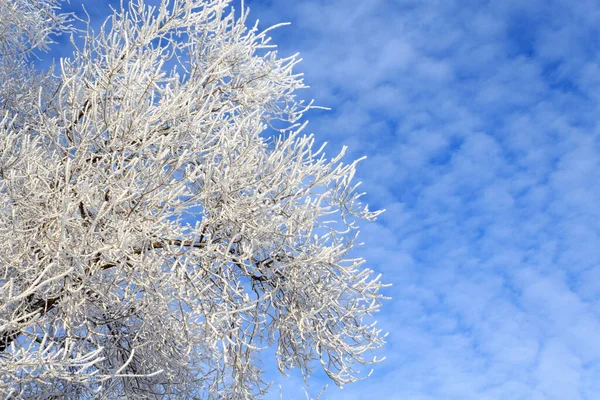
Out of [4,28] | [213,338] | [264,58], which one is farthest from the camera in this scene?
[4,28]

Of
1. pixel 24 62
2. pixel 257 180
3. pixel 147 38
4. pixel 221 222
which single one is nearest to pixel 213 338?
pixel 221 222

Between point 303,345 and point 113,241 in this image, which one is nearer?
point 113,241

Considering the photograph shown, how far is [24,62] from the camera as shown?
10516mm

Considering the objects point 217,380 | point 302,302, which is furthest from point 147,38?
point 217,380

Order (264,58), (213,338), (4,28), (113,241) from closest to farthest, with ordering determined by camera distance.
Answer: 1. (113,241)
2. (213,338)
3. (264,58)
4. (4,28)

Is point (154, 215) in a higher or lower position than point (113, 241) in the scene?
higher

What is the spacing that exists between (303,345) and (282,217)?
161 centimetres

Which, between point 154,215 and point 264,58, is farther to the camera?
point 264,58

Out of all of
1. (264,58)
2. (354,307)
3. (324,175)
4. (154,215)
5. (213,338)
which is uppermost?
(264,58)

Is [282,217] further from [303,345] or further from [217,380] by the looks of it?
[217,380]

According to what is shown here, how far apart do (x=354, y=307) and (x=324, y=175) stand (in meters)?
1.54

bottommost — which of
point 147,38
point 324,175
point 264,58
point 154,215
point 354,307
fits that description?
point 154,215

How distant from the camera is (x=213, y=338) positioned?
5.68 meters

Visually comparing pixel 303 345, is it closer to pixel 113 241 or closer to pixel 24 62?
pixel 113 241
